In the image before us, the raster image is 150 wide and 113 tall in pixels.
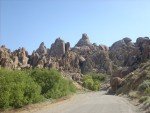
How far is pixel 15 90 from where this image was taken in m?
35.2

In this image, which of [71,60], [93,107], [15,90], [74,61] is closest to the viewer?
[15,90]

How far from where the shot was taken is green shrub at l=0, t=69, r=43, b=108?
108 ft

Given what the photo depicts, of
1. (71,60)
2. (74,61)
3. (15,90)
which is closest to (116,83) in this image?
(15,90)

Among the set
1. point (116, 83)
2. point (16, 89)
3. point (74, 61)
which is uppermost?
point (74, 61)

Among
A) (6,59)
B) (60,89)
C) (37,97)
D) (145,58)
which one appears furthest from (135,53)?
(37,97)

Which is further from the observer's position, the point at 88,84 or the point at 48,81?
the point at 88,84

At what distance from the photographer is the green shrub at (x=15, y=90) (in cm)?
3282

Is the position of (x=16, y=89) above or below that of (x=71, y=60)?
below

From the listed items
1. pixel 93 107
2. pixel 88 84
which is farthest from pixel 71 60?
pixel 93 107

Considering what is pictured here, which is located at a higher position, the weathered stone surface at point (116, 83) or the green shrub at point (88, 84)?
the green shrub at point (88, 84)

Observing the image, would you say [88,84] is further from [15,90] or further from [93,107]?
[15,90]

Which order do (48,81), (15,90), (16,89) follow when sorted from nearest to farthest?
(15,90) < (16,89) < (48,81)

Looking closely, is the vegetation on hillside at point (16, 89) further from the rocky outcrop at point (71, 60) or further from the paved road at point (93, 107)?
the rocky outcrop at point (71, 60)

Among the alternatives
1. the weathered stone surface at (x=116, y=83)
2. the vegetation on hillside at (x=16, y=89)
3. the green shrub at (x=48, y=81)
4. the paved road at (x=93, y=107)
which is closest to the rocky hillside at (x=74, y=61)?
the weathered stone surface at (x=116, y=83)
